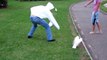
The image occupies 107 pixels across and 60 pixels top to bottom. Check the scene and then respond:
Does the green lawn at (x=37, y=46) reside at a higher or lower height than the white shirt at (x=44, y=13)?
lower

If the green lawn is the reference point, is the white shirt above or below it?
above

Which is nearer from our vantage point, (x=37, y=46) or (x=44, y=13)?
(x=37, y=46)

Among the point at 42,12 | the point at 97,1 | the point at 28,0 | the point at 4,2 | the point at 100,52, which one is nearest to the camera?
the point at 100,52

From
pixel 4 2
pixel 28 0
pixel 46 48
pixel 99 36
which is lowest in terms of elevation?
pixel 28 0

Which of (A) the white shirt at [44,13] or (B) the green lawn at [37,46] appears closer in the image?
(B) the green lawn at [37,46]

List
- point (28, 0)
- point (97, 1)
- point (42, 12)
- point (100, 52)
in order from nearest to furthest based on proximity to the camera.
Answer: point (100, 52)
point (42, 12)
point (97, 1)
point (28, 0)

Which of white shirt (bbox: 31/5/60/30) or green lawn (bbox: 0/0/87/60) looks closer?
green lawn (bbox: 0/0/87/60)

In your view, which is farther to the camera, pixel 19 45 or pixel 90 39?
pixel 90 39

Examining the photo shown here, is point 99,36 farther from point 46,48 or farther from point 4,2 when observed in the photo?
point 4,2

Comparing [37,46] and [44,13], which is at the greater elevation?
[44,13]

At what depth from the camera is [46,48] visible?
10719 mm

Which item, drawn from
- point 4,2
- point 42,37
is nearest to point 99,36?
point 42,37

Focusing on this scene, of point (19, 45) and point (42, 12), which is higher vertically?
point (42, 12)

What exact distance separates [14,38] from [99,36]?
10.5 ft
